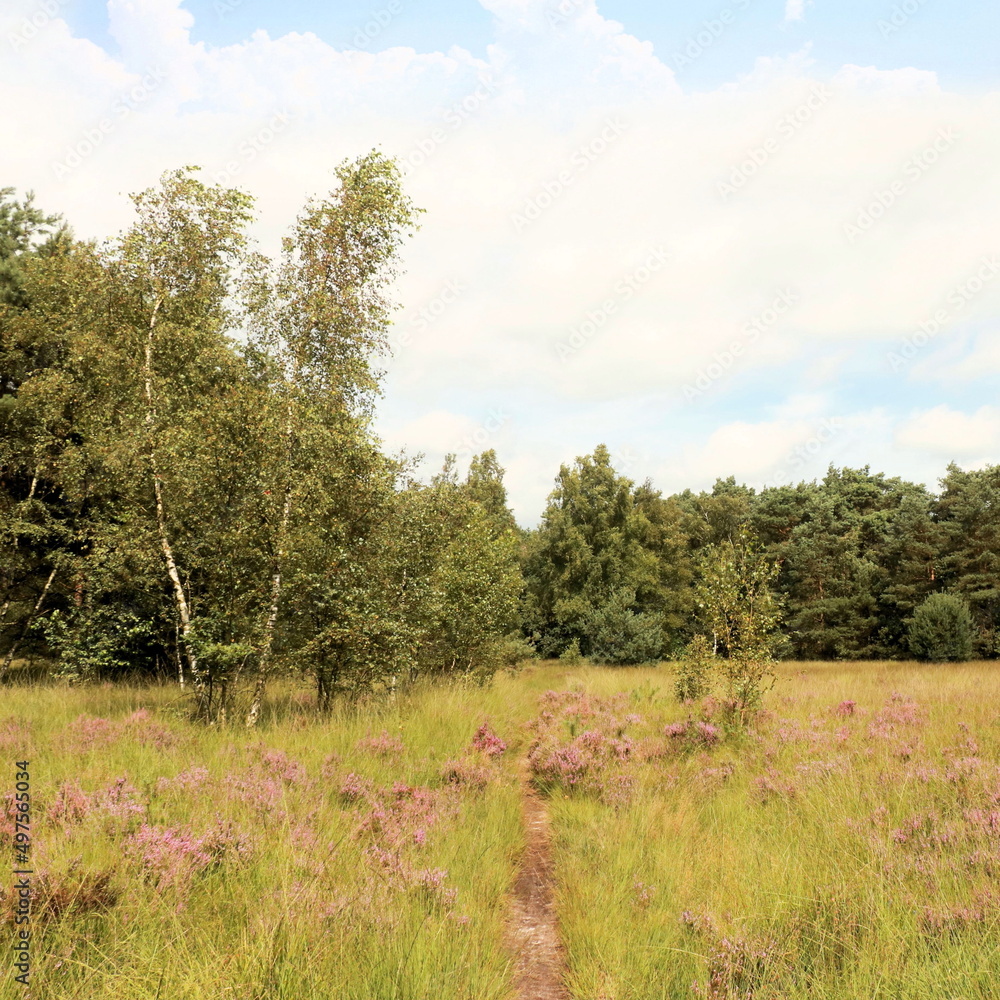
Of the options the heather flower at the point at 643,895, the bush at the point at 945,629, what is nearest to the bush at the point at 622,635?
the bush at the point at 945,629

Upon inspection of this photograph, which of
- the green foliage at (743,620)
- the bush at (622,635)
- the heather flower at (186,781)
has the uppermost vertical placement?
the green foliage at (743,620)

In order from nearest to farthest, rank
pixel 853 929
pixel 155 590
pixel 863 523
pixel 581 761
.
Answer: pixel 853 929 < pixel 581 761 < pixel 155 590 < pixel 863 523

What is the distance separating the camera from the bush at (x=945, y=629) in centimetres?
3134

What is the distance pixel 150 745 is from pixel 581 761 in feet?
20.7

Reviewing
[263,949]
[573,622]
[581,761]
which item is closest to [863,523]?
[573,622]

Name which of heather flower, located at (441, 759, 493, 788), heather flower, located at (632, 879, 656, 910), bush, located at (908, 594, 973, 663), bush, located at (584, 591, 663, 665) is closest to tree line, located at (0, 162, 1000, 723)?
heather flower, located at (441, 759, 493, 788)

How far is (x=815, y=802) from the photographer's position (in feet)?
22.0

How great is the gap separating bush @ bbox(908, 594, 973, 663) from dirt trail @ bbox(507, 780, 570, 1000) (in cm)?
3434

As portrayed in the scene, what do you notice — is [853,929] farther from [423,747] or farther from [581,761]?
[423,747]

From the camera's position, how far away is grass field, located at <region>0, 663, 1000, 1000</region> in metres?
3.58

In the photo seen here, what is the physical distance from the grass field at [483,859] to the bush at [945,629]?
27.4m

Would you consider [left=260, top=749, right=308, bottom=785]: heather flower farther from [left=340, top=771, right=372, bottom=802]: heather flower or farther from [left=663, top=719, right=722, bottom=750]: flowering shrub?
[left=663, top=719, right=722, bottom=750]: flowering shrub

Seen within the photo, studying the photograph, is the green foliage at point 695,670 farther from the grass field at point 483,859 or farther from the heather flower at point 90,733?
the heather flower at point 90,733

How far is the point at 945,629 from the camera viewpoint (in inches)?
1249
